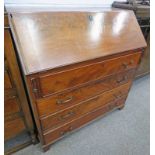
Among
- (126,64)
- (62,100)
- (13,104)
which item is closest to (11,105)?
(13,104)

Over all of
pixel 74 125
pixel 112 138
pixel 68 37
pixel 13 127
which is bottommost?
pixel 112 138

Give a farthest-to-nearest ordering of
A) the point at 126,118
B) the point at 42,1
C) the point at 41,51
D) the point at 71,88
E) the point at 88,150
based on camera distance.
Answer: the point at 126,118 < the point at 88,150 < the point at 42,1 < the point at 71,88 < the point at 41,51

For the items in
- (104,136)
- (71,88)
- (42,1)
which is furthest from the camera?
(104,136)

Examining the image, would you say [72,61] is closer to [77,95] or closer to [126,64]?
[77,95]

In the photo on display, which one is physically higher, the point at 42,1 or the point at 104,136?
the point at 42,1

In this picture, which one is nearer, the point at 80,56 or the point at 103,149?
the point at 80,56

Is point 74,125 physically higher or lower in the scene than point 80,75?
lower

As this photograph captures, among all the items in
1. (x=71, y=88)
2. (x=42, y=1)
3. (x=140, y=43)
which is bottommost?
(x=71, y=88)

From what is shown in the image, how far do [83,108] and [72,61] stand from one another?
20.8 inches

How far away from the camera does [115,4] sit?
158 centimetres

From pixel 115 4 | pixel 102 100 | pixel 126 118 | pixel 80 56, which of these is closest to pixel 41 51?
pixel 80 56

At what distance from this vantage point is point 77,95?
3.53 feet
